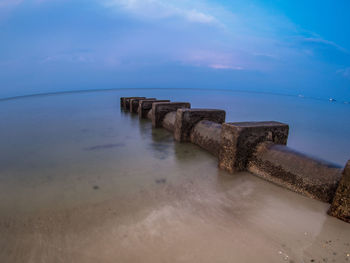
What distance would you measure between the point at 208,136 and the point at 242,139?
1.25 meters

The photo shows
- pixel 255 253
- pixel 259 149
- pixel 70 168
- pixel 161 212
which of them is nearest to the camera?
pixel 255 253

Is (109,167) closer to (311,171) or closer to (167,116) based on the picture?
(311,171)

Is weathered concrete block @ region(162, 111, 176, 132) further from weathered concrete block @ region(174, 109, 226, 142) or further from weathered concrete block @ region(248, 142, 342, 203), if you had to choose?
weathered concrete block @ region(248, 142, 342, 203)

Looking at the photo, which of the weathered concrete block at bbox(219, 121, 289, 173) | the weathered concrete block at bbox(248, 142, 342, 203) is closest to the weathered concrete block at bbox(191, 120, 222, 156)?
the weathered concrete block at bbox(219, 121, 289, 173)

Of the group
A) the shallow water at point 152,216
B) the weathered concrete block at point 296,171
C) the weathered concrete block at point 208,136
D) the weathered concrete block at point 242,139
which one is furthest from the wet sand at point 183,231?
the weathered concrete block at point 208,136

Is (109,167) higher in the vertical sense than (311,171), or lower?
lower

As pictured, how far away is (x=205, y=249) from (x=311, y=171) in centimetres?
157

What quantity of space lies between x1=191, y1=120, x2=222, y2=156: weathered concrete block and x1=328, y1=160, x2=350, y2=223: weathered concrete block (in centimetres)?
188

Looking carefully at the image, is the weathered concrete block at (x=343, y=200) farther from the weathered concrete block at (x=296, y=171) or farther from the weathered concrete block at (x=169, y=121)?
the weathered concrete block at (x=169, y=121)

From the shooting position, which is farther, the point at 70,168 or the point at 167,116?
the point at 167,116

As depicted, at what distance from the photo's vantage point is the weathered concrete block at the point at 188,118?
4273 millimetres

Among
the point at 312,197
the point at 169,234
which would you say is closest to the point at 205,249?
the point at 169,234

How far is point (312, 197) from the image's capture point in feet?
6.99

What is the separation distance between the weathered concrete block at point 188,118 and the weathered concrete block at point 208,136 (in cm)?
12
